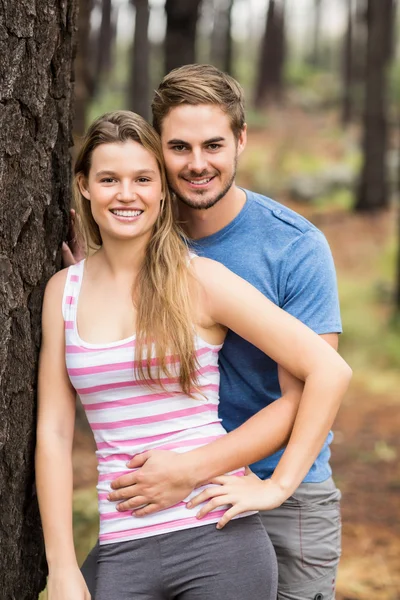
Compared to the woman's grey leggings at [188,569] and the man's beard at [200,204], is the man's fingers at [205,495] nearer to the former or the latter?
the woman's grey leggings at [188,569]

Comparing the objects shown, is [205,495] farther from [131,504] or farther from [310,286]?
[310,286]

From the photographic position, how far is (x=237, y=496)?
2234mm

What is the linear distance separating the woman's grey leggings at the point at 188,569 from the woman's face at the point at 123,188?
905mm

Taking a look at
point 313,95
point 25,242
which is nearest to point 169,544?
point 25,242

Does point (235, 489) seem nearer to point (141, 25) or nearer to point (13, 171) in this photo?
point (13, 171)

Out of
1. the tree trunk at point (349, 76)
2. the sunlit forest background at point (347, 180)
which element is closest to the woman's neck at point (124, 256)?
the sunlit forest background at point (347, 180)

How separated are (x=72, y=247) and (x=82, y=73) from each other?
329 cm

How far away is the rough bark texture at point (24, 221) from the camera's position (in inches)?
87.2

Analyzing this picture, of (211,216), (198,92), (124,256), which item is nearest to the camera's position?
(124,256)

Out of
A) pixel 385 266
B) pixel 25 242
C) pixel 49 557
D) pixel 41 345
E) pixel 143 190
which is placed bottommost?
pixel 385 266

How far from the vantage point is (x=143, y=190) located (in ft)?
7.63

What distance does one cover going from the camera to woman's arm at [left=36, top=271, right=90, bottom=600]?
2229 mm

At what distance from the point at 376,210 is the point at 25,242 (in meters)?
14.6

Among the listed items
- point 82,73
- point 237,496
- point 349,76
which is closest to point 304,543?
point 237,496
